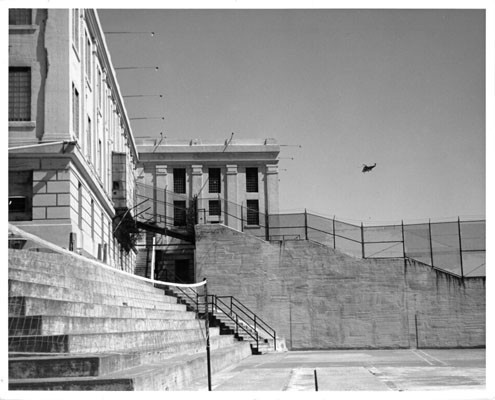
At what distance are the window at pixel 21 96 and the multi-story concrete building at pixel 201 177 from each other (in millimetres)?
12929

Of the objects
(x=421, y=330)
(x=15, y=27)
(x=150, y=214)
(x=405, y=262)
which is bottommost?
(x=421, y=330)

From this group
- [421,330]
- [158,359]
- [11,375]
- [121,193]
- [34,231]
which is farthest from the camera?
[121,193]

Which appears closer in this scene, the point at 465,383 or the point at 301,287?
the point at 465,383

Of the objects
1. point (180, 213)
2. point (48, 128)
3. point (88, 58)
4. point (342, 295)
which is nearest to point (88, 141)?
point (88, 58)

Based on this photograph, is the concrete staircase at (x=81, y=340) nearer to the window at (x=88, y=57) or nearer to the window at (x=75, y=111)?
the window at (x=75, y=111)

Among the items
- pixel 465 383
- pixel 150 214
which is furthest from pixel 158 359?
pixel 150 214

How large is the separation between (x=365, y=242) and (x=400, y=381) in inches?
743

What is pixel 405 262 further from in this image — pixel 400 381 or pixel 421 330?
pixel 400 381

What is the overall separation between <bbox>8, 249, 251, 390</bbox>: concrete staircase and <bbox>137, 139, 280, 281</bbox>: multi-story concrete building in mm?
21539

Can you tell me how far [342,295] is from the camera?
31016 millimetres

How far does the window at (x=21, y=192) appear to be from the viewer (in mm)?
25266

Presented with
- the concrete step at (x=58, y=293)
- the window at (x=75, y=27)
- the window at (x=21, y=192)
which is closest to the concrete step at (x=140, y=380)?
the concrete step at (x=58, y=293)

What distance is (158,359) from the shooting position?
1213 centimetres

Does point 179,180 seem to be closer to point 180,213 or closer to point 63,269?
point 180,213
